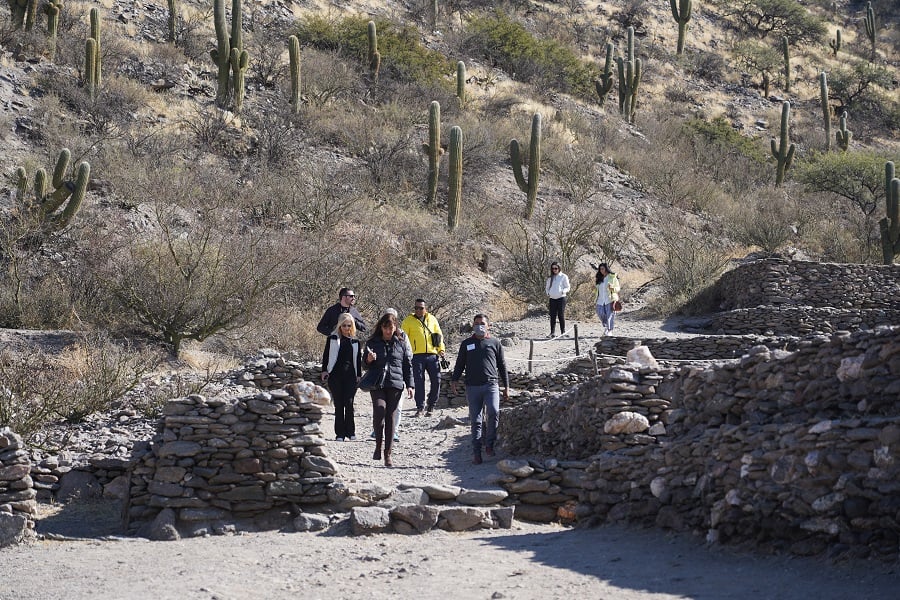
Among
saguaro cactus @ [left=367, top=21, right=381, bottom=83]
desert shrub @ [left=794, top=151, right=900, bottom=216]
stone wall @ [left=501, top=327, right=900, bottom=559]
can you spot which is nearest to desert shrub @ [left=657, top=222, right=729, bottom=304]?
desert shrub @ [left=794, top=151, right=900, bottom=216]

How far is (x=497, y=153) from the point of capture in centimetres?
3528

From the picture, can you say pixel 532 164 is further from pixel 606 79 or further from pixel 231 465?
pixel 231 465

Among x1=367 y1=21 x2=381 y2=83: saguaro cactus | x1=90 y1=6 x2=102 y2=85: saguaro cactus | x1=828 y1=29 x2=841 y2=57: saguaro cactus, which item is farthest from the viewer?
x1=828 y1=29 x2=841 y2=57: saguaro cactus

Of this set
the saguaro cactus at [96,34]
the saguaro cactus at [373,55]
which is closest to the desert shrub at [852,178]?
the saguaro cactus at [373,55]

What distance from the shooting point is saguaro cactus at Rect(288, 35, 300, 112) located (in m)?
31.7

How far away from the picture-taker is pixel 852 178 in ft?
118

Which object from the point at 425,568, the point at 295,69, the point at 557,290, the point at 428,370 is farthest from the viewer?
the point at 295,69

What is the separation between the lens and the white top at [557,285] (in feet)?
61.2

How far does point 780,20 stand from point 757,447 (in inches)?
2392

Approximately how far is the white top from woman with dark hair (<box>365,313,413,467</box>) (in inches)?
344

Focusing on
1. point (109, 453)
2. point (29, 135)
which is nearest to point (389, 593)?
point (109, 453)

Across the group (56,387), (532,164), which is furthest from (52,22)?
(56,387)

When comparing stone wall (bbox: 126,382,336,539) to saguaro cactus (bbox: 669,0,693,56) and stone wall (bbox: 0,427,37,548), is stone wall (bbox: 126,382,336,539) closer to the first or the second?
stone wall (bbox: 0,427,37,548)

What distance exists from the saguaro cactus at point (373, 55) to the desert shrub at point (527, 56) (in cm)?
960
